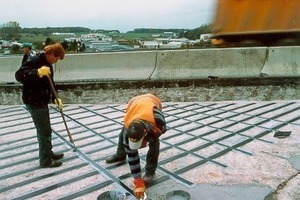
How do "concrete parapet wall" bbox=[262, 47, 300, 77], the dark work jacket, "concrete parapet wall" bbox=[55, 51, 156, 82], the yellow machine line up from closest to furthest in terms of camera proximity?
the dark work jacket < "concrete parapet wall" bbox=[262, 47, 300, 77] < "concrete parapet wall" bbox=[55, 51, 156, 82] < the yellow machine

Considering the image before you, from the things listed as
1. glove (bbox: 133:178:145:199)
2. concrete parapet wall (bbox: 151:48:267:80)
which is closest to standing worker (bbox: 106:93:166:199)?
glove (bbox: 133:178:145:199)

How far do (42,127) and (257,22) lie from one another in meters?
6.81

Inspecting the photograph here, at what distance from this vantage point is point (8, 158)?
4707mm

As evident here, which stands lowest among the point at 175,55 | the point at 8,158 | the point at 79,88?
the point at 8,158

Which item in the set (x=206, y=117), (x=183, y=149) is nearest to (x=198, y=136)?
(x=183, y=149)

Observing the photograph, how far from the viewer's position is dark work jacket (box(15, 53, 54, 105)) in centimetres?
392

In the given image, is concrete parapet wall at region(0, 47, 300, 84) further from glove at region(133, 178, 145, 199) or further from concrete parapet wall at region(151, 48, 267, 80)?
glove at region(133, 178, 145, 199)

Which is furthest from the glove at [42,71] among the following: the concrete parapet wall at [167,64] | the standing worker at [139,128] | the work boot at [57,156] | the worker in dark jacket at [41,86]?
the concrete parapet wall at [167,64]

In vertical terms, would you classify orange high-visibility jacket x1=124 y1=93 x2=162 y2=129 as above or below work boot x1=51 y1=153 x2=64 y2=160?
above

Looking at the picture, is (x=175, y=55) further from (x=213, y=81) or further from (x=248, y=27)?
(x=248, y=27)

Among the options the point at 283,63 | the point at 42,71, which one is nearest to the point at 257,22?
the point at 283,63

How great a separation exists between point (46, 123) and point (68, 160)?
659 mm

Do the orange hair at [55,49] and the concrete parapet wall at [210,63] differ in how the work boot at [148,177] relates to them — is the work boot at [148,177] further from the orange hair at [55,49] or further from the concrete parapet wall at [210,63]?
the concrete parapet wall at [210,63]

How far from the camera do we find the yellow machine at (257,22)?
344 inches
